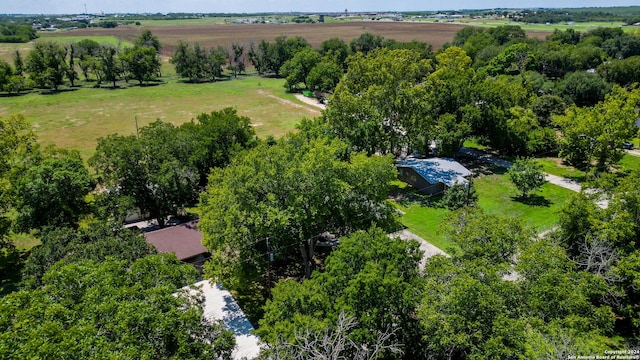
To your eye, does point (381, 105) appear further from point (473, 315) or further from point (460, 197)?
point (473, 315)

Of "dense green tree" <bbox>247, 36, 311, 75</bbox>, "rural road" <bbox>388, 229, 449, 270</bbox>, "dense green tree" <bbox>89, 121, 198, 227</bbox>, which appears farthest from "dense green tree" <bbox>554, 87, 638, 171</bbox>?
"dense green tree" <bbox>247, 36, 311, 75</bbox>

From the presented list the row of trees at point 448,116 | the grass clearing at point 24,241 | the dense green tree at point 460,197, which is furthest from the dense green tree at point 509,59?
the grass clearing at point 24,241

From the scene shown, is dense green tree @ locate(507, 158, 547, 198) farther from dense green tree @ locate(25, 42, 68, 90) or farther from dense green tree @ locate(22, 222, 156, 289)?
dense green tree @ locate(25, 42, 68, 90)

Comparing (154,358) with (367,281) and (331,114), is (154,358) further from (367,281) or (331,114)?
(331,114)

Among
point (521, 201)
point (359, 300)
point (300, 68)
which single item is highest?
point (300, 68)

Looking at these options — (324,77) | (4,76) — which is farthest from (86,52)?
(324,77)

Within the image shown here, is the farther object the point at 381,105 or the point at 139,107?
the point at 139,107

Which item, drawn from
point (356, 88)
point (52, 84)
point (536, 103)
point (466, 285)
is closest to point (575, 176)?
point (536, 103)
